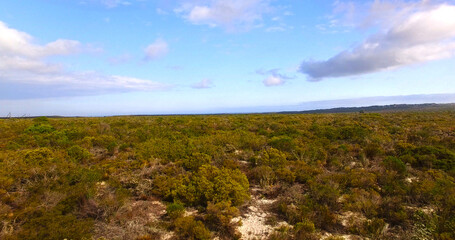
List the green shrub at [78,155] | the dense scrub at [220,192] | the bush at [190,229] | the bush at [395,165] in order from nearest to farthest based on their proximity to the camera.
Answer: the bush at [190,229], the dense scrub at [220,192], the bush at [395,165], the green shrub at [78,155]

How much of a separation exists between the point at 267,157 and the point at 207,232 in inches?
202

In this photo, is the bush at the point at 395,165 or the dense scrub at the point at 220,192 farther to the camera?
the bush at the point at 395,165

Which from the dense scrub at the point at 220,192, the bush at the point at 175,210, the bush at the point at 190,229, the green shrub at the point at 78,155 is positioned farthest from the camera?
the green shrub at the point at 78,155

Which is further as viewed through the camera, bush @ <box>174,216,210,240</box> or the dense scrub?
the dense scrub

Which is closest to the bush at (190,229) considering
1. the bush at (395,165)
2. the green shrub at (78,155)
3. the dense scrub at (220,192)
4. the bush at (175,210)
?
the dense scrub at (220,192)

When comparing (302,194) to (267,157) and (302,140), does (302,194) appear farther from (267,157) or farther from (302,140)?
(302,140)

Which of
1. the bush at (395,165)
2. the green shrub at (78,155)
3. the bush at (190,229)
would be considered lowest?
the bush at (190,229)

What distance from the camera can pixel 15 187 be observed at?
22.8 feet

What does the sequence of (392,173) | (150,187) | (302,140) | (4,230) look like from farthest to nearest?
(302,140) < (392,173) < (150,187) < (4,230)

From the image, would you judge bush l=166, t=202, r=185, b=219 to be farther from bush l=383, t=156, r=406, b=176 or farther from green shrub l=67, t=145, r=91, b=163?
bush l=383, t=156, r=406, b=176

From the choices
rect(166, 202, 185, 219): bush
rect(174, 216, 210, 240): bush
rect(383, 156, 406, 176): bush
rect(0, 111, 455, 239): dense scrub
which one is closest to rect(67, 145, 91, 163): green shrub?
rect(0, 111, 455, 239): dense scrub

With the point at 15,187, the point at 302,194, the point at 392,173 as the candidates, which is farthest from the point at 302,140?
the point at 15,187

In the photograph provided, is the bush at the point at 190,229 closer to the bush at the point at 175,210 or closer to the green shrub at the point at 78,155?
the bush at the point at 175,210

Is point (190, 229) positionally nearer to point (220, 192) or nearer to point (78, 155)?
point (220, 192)
